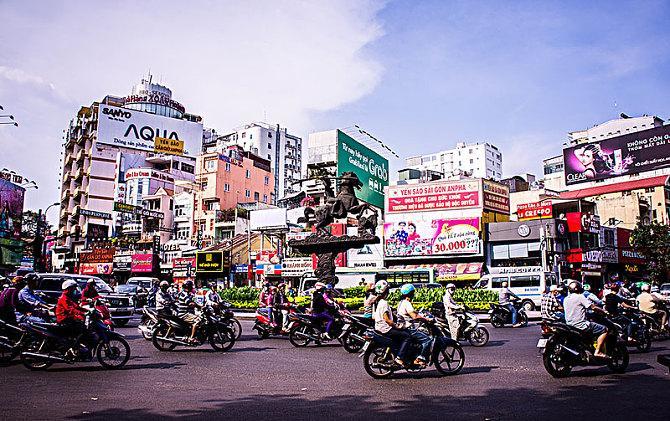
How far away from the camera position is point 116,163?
78000mm

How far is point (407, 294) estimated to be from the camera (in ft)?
31.4

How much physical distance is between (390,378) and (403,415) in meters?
2.79

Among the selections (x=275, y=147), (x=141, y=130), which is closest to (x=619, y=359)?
(x=141, y=130)

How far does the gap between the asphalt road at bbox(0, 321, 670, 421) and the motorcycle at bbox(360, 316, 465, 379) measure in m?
0.20

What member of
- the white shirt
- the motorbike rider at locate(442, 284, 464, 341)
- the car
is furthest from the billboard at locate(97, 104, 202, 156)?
the white shirt

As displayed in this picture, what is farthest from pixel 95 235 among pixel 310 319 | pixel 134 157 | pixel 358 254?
pixel 310 319

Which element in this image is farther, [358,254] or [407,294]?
[358,254]

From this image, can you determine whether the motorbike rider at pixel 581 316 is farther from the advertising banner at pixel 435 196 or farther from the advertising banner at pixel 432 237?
the advertising banner at pixel 435 196

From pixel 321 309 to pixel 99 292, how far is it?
10048 mm

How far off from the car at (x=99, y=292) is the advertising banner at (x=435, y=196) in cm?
3200

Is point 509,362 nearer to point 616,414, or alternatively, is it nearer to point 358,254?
point 616,414

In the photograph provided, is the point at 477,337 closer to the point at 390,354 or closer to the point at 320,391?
the point at 390,354

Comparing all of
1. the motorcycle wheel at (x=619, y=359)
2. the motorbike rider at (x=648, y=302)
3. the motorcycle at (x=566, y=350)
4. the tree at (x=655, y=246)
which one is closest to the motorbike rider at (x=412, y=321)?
the motorcycle at (x=566, y=350)

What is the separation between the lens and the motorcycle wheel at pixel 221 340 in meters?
13.6
